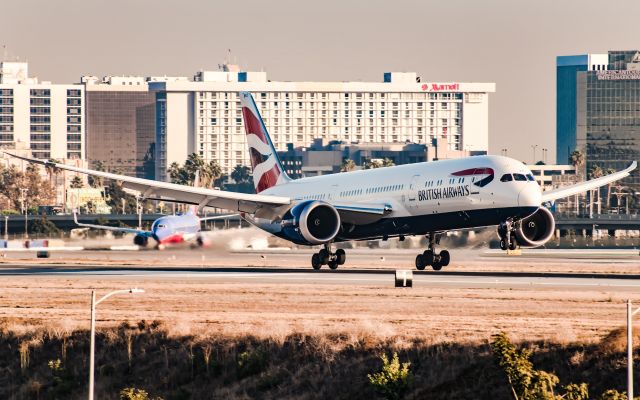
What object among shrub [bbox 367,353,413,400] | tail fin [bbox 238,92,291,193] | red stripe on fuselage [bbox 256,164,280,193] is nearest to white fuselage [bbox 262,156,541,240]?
red stripe on fuselage [bbox 256,164,280,193]

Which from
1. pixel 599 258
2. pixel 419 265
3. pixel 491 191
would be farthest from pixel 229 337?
pixel 599 258

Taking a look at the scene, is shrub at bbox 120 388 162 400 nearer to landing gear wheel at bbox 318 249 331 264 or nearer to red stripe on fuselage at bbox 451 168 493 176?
red stripe on fuselage at bbox 451 168 493 176

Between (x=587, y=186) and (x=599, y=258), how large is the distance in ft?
103

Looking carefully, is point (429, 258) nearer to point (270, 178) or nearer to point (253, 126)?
point (270, 178)

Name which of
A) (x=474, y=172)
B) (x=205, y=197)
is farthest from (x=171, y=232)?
(x=474, y=172)

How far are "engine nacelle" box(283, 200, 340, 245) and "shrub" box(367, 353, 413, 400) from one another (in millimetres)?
30468

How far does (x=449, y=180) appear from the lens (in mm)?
72188

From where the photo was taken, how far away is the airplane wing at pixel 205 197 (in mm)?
74875

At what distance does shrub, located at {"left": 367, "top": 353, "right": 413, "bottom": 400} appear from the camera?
4459 centimetres

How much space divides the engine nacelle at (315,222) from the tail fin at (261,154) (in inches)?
504

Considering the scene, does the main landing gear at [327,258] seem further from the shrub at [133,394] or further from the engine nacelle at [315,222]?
the shrub at [133,394]

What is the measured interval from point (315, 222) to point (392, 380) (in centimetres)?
3189

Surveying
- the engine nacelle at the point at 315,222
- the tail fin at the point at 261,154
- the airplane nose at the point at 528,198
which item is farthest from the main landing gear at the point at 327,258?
the airplane nose at the point at 528,198

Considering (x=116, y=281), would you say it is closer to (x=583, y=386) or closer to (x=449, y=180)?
(x=449, y=180)
